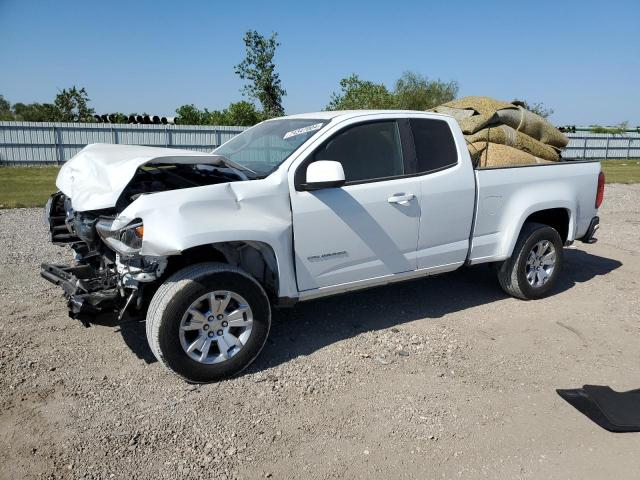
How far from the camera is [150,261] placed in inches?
145

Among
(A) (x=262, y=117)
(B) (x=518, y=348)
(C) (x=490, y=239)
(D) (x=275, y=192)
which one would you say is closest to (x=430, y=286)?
(C) (x=490, y=239)

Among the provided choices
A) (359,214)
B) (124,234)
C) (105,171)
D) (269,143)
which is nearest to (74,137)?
(269,143)

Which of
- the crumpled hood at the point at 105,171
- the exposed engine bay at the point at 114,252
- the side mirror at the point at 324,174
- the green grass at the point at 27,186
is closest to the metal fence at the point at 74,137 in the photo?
the green grass at the point at 27,186

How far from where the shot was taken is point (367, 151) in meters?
4.49

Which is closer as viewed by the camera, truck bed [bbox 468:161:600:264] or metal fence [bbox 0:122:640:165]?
truck bed [bbox 468:161:600:264]

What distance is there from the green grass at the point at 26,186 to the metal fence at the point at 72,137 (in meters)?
2.75

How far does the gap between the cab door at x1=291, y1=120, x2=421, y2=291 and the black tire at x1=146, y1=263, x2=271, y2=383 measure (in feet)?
1.50

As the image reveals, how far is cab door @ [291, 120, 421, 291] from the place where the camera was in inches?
161

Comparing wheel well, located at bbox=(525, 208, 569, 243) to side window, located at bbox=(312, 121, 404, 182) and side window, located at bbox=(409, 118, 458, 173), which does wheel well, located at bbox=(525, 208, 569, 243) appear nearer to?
side window, located at bbox=(409, 118, 458, 173)

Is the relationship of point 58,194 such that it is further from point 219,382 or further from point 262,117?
point 262,117

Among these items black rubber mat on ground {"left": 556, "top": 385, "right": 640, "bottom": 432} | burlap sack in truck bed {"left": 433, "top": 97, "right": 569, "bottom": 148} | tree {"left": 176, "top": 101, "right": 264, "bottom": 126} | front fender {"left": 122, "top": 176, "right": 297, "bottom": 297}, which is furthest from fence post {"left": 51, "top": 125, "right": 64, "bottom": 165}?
black rubber mat on ground {"left": 556, "top": 385, "right": 640, "bottom": 432}

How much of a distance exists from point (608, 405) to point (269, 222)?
2.66m

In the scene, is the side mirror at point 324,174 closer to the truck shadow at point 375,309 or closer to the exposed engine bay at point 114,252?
the exposed engine bay at point 114,252

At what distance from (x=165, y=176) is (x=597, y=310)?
4504 mm
